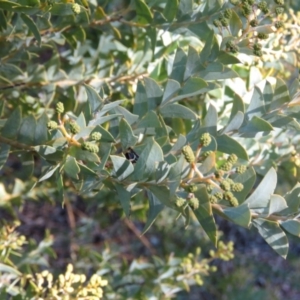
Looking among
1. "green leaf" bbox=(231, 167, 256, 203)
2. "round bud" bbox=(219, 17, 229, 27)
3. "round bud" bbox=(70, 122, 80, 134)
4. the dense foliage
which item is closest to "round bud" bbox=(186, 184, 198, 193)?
the dense foliage

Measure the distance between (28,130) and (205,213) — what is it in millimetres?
373

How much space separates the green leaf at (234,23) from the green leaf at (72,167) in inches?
16.9

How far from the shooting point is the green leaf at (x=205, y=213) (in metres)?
0.87

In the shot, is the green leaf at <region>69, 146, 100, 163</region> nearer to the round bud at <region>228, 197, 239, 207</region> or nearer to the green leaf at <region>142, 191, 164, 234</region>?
the green leaf at <region>142, 191, 164, 234</region>

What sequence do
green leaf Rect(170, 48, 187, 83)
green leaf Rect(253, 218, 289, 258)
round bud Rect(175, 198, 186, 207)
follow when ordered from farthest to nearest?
green leaf Rect(170, 48, 187, 83)
green leaf Rect(253, 218, 289, 258)
round bud Rect(175, 198, 186, 207)

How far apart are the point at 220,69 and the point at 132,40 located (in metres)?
0.46

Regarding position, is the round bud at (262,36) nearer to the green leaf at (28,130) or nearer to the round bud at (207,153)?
the round bud at (207,153)

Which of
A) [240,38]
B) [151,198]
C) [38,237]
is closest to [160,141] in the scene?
[151,198]

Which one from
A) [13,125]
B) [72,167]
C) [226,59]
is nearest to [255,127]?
[226,59]

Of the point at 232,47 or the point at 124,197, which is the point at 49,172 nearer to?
the point at 124,197

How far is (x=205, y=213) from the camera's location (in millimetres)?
894

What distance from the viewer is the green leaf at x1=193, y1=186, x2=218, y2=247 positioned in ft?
2.85

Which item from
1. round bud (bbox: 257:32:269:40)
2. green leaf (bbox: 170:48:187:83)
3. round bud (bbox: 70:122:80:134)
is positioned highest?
round bud (bbox: 257:32:269:40)

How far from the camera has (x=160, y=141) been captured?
1.01 m
